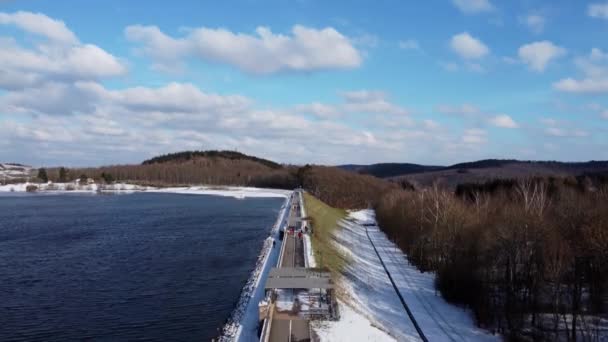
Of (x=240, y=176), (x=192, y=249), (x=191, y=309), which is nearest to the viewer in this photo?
(x=191, y=309)

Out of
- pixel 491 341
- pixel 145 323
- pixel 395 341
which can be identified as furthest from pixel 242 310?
pixel 491 341

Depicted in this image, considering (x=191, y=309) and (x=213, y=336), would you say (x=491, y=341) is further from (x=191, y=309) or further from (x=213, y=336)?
(x=191, y=309)

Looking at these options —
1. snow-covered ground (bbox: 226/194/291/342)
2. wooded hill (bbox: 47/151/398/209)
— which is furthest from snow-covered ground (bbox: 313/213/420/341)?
wooded hill (bbox: 47/151/398/209)

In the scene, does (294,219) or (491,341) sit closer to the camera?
(491,341)

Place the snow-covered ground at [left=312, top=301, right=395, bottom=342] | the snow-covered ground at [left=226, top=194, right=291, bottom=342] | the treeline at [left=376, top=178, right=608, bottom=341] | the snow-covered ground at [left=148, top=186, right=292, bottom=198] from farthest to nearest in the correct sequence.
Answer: the snow-covered ground at [left=148, top=186, right=292, bottom=198] < the treeline at [left=376, top=178, right=608, bottom=341] < the snow-covered ground at [left=226, top=194, right=291, bottom=342] < the snow-covered ground at [left=312, top=301, right=395, bottom=342]

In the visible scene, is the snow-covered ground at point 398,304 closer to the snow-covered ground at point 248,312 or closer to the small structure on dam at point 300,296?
the small structure on dam at point 300,296

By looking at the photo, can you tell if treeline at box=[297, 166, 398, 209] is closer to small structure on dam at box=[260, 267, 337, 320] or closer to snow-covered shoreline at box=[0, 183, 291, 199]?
snow-covered shoreline at box=[0, 183, 291, 199]
